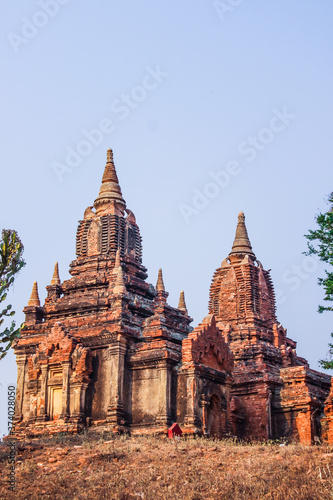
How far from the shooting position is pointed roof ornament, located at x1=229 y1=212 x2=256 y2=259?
164ft

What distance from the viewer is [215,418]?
119 ft

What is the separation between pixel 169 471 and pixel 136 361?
11.2m

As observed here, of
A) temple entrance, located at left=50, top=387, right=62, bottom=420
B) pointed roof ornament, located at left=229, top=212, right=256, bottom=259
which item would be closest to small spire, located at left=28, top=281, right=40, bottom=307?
temple entrance, located at left=50, top=387, right=62, bottom=420

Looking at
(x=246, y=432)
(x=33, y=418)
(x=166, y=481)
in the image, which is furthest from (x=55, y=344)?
(x=166, y=481)

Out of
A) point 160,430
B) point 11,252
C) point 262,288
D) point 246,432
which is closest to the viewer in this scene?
point 11,252

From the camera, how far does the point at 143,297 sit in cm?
4100

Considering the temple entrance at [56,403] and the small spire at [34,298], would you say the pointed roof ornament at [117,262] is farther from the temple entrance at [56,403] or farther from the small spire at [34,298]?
the temple entrance at [56,403]

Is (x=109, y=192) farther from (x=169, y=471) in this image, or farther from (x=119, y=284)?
(x=169, y=471)

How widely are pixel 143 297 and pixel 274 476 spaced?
18473 millimetres

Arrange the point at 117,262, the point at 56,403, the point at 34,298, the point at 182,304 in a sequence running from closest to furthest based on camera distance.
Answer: the point at 56,403 → the point at 117,262 → the point at 34,298 → the point at 182,304

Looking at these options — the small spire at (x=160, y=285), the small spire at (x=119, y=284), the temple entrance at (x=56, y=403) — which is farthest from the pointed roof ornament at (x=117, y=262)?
the temple entrance at (x=56, y=403)

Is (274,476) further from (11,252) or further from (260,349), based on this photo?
(260,349)

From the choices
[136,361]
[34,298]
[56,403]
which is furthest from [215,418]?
[34,298]

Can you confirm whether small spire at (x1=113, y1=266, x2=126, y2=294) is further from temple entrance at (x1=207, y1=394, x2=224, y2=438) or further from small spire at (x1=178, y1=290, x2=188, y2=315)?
temple entrance at (x1=207, y1=394, x2=224, y2=438)
